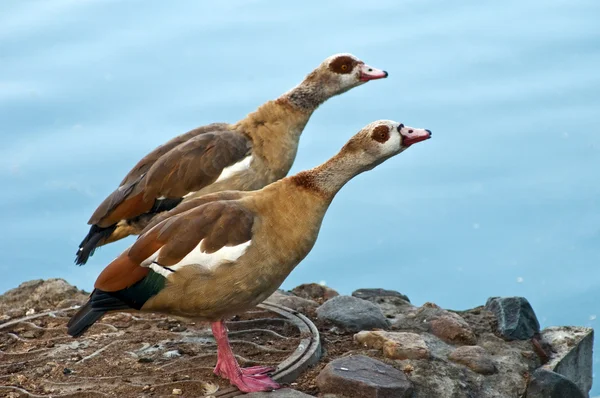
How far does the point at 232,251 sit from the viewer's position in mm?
5805

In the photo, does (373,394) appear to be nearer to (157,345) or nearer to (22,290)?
(157,345)

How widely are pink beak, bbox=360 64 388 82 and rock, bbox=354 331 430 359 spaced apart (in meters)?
2.36

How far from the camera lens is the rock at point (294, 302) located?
313 inches

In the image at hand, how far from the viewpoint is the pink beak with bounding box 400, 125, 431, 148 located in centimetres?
605

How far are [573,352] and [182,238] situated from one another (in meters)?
3.57

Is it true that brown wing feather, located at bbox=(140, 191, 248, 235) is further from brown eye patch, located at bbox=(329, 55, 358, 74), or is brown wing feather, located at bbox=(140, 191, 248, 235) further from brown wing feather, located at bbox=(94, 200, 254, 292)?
brown eye patch, located at bbox=(329, 55, 358, 74)

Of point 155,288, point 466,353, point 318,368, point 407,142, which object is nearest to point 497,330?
point 466,353

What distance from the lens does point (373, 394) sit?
20.2 ft

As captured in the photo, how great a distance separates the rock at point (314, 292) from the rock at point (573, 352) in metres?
1.87

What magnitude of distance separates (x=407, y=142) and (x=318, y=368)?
1.66 meters

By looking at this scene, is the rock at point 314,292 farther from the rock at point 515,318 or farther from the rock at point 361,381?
the rock at point 361,381

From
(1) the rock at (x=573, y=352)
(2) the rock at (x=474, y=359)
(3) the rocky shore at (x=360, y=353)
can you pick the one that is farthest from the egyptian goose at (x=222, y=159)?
(1) the rock at (x=573, y=352)

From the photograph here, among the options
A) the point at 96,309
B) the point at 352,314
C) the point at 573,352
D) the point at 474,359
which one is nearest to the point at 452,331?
the point at 474,359

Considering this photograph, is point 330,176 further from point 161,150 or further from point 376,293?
point 376,293
